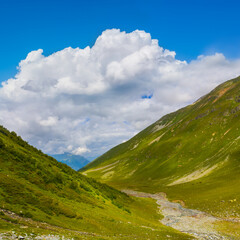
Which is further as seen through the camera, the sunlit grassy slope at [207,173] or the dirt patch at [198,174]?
the dirt patch at [198,174]

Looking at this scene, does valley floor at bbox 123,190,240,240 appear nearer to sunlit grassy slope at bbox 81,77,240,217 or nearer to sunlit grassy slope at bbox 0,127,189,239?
sunlit grassy slope at bbox 81,77,240,217

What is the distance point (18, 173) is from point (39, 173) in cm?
542

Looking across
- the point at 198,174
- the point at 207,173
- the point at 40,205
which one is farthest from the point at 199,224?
the point at 198,174

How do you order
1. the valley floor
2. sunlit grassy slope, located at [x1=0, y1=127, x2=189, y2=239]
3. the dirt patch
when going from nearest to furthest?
sunlit grassy slope, located at [x1=0, y1=127, x2=189, y2=239]
the valley floor
the dirt patch

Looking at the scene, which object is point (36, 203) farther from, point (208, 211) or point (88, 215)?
point (208, 211)

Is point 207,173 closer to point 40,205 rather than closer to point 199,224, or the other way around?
point 199,224

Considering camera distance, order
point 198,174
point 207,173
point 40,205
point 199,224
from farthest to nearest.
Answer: point 198,174 → point 207,173 → point 199,224 → point 40,205

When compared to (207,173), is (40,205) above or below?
above

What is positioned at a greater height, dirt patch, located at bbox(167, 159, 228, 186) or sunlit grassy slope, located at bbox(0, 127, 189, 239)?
sunlit grassy slope, located at bbox(0, 127, 189, 239)

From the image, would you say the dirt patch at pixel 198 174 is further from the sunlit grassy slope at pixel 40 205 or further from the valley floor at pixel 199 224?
the sunlit grassy slope at pixel 40 205

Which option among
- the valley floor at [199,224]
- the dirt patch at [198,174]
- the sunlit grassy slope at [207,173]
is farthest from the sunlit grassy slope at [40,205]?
the dirt patch at [198,174]

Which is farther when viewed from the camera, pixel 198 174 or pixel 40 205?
pixel 198 174

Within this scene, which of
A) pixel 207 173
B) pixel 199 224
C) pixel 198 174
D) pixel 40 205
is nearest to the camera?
pixel 40 205

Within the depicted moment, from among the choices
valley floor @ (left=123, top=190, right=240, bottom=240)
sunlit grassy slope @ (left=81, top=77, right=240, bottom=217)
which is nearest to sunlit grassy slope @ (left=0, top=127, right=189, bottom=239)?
valley floor @ (left=123, top=190, right=240, bottom=240)
